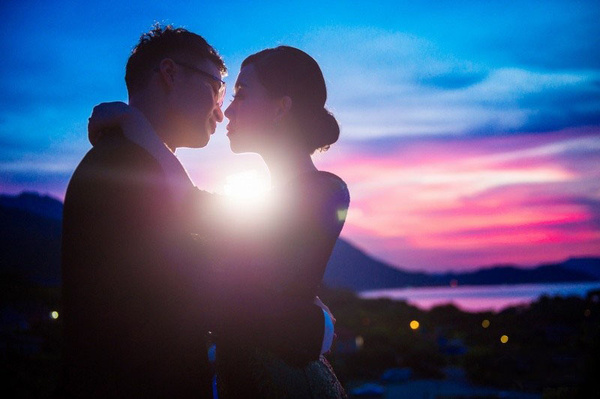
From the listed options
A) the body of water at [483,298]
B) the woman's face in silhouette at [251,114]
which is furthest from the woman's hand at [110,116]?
the body of water at [483,298]

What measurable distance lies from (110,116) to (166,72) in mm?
424

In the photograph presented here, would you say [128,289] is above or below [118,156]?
below

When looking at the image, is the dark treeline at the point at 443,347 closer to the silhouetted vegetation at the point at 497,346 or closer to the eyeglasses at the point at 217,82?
the silhouetted vegetation at the point at 497,346

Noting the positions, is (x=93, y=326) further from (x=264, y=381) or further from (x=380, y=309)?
(x=380, y=309)

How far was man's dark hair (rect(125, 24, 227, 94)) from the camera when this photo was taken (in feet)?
8.78

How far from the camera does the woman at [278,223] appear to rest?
2402 millimetres

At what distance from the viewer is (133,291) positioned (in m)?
2.05

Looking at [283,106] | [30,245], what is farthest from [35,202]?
[283,106]

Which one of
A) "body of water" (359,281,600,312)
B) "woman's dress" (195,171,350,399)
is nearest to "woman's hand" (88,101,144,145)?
"woman's dress" (195,171,350,399)

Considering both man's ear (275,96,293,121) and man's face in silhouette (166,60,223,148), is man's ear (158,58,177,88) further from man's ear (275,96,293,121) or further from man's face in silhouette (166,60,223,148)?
man's ear (275,96,293,121)

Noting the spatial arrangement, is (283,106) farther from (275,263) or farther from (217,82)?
(275,263)

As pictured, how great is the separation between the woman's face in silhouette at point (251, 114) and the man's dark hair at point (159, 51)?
0.22 m

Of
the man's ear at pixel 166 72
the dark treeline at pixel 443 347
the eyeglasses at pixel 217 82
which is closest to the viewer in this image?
the man's ear at pixel 166 72

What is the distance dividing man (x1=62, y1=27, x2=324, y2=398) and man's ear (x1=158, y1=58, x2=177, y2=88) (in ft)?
1.64
